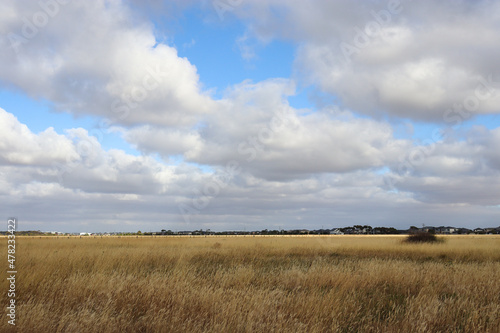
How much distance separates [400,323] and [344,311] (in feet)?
3.60

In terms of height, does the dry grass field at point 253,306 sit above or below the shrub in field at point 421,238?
above

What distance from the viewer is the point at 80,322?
621cm

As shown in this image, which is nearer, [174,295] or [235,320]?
[235,320]

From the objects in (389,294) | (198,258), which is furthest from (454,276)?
(198,258)

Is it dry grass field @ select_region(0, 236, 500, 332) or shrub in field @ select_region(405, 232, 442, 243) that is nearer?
dry grass field @ select_region(0, 236, 500, 332)

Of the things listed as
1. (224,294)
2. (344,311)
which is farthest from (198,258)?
(344,311)

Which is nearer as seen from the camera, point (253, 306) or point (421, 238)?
point (253, 306)

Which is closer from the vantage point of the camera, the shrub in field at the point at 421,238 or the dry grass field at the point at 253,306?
the dry grass field at the point at 253,306

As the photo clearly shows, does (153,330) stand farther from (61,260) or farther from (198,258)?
(198,258)

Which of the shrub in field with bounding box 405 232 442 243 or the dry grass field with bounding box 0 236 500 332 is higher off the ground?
the dry grass field with bounding box 0 236 500 332

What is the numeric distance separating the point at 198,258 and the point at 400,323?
14902mm

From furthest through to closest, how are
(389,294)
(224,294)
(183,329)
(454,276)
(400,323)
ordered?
(454,276) < (389,294) < (224,294) < (400,323) < (183,329)

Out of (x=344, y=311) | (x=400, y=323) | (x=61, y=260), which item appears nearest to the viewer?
(x=400, y=323)

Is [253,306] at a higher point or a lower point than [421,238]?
higher
